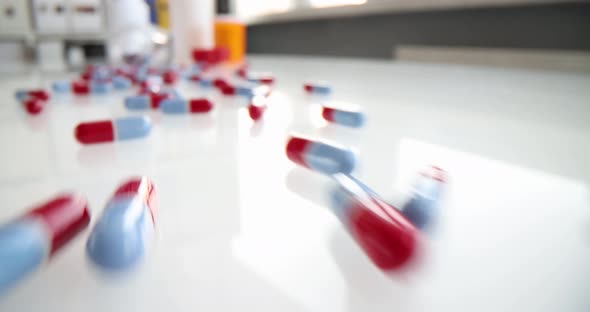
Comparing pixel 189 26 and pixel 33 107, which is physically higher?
pixel 189 26

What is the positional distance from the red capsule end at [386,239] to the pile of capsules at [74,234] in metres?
0.22

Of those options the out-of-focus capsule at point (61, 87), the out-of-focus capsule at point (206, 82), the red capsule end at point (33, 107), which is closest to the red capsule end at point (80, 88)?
the out-of-focus capsule at point (61, 87)

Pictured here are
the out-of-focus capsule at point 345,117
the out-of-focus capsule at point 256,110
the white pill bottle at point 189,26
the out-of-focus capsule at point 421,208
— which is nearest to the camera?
the out-of-focus capsule at point 421,208

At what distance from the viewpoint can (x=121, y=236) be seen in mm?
368

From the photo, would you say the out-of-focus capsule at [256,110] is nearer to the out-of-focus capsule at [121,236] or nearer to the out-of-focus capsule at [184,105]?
the out-of-focus capsule at [184,105]

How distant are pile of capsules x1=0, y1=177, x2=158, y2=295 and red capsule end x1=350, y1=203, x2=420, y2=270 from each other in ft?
0.71

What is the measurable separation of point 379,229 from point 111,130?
66 cm

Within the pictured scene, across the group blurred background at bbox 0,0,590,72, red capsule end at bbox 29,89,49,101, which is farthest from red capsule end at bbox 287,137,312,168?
blurred background at bbox 0,0,590,72

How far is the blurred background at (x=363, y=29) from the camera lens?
2475mm

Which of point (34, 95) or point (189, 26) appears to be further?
point (189, 26)

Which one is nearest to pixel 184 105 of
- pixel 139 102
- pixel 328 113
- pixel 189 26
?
pixel 139 102

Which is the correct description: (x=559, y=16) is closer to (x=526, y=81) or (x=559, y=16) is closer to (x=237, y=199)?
(x=526, y=81)

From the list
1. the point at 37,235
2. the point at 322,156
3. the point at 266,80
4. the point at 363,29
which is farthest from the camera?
the point at 363,29

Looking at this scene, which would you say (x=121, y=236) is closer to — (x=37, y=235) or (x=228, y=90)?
(x=37, y=235)
